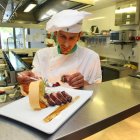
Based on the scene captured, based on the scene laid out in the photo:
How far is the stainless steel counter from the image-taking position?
1.76 ft

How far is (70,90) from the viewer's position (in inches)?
34.6

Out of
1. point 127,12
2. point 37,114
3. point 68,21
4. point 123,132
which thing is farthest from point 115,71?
point 37,114

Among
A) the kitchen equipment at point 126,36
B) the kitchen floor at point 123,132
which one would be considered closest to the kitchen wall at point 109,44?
the kitchen equipment at point 126,36

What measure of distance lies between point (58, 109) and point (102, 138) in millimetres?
998

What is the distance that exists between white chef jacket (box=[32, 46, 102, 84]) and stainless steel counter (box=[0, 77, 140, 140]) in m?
0.29

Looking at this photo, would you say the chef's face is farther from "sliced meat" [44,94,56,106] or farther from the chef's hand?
"sliced meat" [44,94,56,106]

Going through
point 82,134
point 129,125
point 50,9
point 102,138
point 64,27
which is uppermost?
point 50,9

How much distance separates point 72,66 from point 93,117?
25.8 inches

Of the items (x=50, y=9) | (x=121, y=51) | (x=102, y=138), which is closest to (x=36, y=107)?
(x=102, y=138)

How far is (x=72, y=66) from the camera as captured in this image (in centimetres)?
125

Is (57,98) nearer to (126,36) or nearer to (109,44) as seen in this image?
(126,36)

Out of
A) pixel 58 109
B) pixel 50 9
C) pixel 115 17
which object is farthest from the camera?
pixel 115 17

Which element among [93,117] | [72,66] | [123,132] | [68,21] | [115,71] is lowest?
[123,132]

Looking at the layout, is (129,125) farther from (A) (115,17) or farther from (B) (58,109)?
(A) (115,17)
